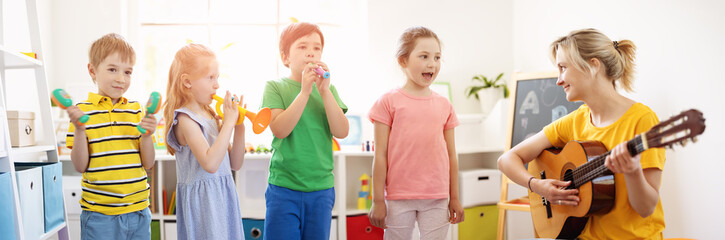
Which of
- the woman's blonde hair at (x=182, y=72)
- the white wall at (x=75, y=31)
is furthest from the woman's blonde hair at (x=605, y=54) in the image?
the white wall at (x=75, y=31)

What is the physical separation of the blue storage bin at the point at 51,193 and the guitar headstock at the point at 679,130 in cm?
189

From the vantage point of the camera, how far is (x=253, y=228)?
3.05 m

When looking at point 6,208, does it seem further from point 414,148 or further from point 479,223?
point 479,223

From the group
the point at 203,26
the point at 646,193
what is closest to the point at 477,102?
the point at 203,26

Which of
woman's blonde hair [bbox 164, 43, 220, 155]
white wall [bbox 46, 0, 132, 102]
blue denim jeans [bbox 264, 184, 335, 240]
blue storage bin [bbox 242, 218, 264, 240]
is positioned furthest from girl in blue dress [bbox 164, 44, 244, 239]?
white wall [bbox 46, 0, 132, 102]

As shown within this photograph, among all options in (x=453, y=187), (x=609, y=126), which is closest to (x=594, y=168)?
(x=609, y=126)

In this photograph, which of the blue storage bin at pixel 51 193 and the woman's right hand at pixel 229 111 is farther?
the blue storage bin at pixel 51 193

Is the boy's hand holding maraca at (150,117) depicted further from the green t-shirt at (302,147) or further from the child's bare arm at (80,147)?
the green t-shirt at (302,147)

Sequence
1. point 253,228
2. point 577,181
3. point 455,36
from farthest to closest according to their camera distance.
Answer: point 455,36
point 253,228
point 577,181

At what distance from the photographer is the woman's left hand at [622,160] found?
110 centimetres

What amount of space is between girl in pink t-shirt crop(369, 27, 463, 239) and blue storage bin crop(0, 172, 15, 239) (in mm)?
1147

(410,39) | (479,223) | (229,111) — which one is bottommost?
(479,223)

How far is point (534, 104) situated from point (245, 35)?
2.13m

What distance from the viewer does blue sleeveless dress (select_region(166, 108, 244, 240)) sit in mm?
1532
